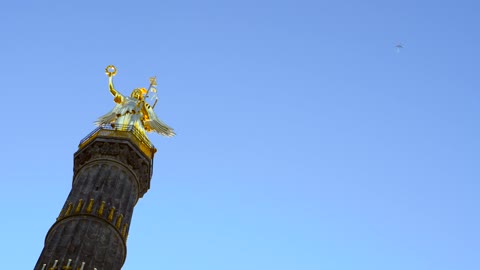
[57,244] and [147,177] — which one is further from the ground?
[147,177]

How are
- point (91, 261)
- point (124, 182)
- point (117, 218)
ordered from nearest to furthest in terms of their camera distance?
point (91, 261)
point (117, 218)
point (124, 182)

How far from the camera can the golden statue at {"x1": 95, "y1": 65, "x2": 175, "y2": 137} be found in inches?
1911

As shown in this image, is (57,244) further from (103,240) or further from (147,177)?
(147,177)

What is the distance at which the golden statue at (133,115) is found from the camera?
4853cm

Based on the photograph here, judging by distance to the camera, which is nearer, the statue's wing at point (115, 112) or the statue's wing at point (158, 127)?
the statue's wing at point (115, 112)

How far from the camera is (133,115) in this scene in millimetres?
49375

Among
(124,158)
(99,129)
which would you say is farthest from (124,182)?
(99,129)

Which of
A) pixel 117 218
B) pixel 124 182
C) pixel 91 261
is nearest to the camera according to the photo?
pixel 91 261

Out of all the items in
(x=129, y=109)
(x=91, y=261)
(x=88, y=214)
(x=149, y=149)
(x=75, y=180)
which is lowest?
(x=91, y=261)

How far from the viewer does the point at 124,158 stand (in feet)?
148

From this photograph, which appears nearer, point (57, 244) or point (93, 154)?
point (57, 244)

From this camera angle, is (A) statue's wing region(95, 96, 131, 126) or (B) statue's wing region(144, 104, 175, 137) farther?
(B) statue's wing region(144, 104, 175, 137)

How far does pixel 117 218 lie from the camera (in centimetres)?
4122

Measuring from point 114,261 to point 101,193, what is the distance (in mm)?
4842
